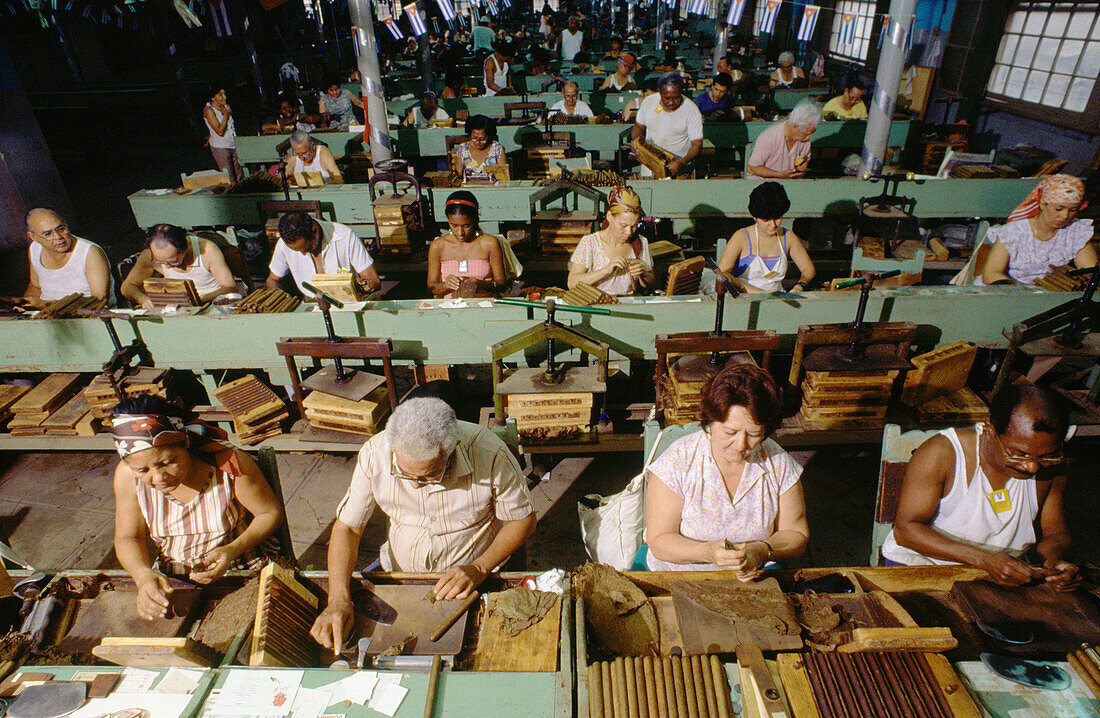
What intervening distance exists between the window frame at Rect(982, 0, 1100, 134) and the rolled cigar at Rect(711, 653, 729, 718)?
9.97m

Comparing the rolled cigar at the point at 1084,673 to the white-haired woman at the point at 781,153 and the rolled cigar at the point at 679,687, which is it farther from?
the white-haired woman at the point at 781,153

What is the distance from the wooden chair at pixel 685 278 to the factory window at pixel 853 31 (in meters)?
13.0

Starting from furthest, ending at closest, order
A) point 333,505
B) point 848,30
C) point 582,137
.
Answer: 1. point 848,30
2. point 582,137
3. point 333,505

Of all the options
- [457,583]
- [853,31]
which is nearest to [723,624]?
[457,583]

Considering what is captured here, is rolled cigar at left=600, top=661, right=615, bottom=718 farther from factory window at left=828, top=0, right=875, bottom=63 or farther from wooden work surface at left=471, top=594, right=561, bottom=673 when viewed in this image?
factory window at left=828, top=0, right=875, bottom=63

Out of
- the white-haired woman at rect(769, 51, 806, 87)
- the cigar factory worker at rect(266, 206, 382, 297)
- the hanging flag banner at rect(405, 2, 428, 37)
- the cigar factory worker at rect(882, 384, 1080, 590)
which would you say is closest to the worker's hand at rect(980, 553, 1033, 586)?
the cigar factory worker at rect(882, 384, 1080, 590)

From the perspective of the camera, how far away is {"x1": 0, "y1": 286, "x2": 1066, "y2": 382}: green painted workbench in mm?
3480

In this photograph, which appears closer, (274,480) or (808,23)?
(274,480)

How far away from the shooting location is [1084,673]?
1509mm

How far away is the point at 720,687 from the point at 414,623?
3.23 ft

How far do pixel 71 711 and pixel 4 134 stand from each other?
7915 millimetres

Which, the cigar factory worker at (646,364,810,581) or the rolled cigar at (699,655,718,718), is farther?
the cigar factory worker at (646,364,810,581)

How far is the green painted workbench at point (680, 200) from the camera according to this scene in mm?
5641

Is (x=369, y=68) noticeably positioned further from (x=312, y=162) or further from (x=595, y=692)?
(x=595, y=692)
